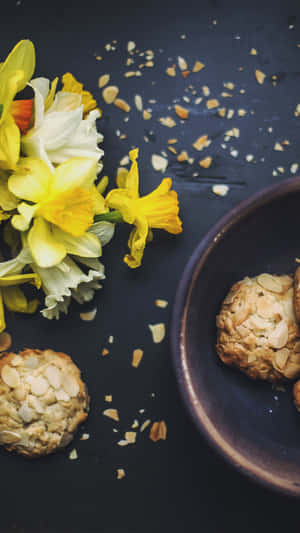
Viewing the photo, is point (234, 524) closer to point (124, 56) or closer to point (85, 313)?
point (85, 313)

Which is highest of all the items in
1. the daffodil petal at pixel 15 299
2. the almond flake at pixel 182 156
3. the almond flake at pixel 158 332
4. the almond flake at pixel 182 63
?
the almond flake at pixel 182 63

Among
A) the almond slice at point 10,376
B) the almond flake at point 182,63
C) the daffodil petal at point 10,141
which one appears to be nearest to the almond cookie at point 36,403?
the almond slice at point 10,376

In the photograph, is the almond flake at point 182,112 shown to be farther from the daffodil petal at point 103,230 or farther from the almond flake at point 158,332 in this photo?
the almond flake at point 158,332

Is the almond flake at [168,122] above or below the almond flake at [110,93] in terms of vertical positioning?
below

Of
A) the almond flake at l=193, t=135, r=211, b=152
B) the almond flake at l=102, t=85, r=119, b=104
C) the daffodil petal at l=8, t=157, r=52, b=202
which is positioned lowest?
the almond flake at l=193, t=135, r=211, b=152

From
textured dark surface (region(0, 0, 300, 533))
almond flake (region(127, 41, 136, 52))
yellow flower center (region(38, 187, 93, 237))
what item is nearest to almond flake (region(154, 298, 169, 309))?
textured dark surface (region(0, 0, 300, 533))

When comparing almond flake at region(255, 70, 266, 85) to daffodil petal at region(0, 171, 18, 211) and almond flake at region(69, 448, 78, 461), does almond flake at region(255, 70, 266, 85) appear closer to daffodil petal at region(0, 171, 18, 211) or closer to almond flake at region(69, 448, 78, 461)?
daffodil petal at region(0, 171, 18, 211)
